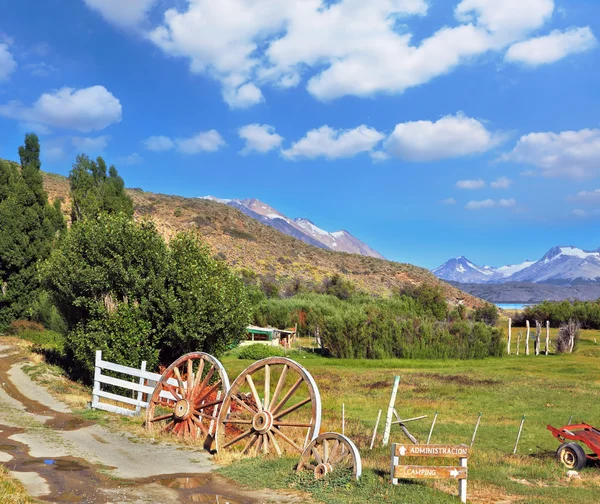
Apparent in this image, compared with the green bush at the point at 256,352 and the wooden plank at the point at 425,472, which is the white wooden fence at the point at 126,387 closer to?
the wooden plank at the point at 425,472

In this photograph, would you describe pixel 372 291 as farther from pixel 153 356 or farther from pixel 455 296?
pixel 153 356

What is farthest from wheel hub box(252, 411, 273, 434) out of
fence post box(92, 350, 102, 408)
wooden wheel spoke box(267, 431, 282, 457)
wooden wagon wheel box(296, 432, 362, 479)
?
fence post box(92, 350, 102, 408)

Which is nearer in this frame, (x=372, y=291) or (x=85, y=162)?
(x=85, y=162)

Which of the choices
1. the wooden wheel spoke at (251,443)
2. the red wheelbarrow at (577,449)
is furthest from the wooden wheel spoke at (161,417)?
the red wheelbarrow at (577,449)

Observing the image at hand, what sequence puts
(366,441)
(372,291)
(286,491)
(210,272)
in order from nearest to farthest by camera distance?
1. (286,491)
2. (366,441)
3. (210,272)
4. (372,291)

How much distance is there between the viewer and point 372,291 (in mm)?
106125

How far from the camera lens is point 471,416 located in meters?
25.8

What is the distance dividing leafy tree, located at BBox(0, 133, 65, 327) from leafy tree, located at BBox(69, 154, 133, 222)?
308 centimetres

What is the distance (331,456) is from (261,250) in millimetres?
100514

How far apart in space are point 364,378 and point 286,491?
31.1m

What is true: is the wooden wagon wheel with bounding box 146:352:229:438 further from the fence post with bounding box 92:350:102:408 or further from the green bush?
the green bush

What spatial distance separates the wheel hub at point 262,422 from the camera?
12125 millimetres

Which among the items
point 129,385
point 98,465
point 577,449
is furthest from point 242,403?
point 577,449

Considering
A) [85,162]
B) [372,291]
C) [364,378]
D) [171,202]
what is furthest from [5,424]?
[171,202]
